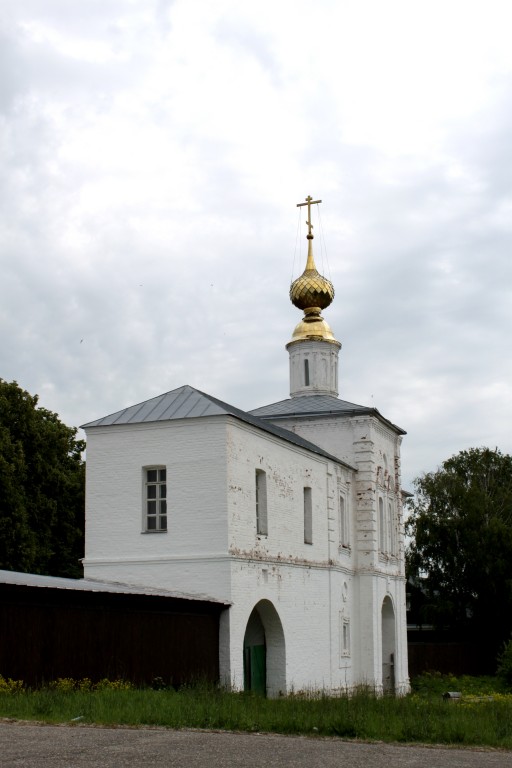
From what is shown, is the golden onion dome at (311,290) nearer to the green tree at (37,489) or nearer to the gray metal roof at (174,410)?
the green tree at (37,489)

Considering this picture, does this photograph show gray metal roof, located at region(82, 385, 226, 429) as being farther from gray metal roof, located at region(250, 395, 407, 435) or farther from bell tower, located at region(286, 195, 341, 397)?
bell tower, located at region(286, 195, 341, 397)

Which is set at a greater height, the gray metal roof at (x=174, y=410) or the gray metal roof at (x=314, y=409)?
the gray metal roof at (x=314, y=409)

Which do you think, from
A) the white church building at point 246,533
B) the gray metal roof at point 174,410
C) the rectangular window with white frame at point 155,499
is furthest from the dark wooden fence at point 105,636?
the gray metal roof at point 174,410

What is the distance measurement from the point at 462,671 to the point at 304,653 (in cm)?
1720

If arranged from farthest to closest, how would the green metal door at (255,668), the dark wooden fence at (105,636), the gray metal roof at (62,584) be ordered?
the green metal door at (255,668)
the gray metal roof at (62,584)
the dark wooden fence at (105,636)

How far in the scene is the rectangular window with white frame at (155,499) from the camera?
20062 millimetres

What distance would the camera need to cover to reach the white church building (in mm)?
19453

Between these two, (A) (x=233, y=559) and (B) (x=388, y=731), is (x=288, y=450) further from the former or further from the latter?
(B) (x=388, y=731)

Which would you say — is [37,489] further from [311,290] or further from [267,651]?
[267,651]

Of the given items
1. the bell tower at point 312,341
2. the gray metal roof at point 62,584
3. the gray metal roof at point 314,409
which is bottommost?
the gray metal roof at point 62,584

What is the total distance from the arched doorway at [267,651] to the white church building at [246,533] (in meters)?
0.03

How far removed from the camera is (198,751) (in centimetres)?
858

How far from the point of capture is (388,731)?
33.8ft

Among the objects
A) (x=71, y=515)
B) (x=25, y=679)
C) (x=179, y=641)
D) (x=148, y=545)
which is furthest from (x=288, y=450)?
(x=71, y=515)
